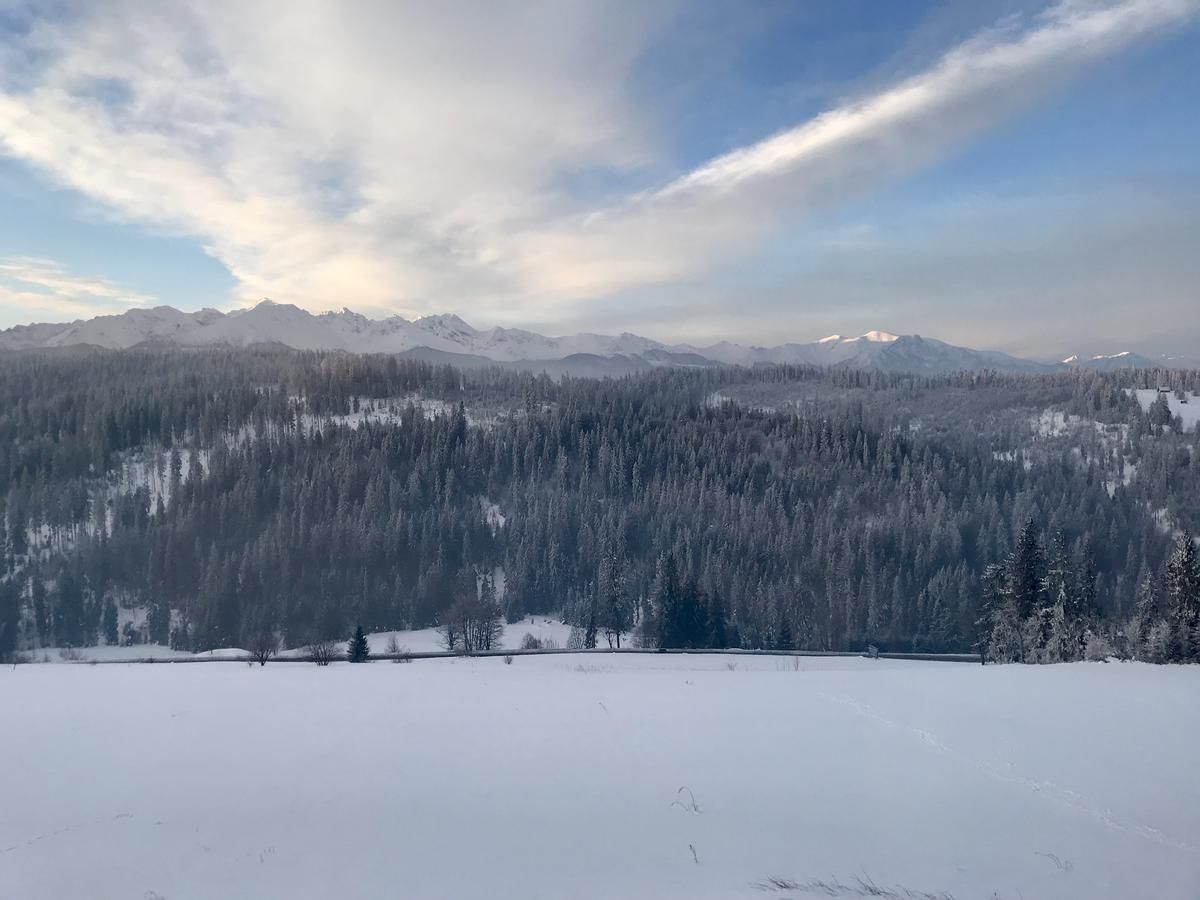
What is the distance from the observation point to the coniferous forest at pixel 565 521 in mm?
54531

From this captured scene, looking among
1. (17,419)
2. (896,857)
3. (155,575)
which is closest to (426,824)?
(896,857)

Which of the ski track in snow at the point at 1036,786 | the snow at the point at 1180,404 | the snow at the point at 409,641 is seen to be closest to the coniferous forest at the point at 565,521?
the snow at the point at 409,641

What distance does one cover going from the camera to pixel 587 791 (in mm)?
9734

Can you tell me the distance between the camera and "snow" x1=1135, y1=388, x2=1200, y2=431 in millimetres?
148700

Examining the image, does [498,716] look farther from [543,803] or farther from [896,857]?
[896,857]

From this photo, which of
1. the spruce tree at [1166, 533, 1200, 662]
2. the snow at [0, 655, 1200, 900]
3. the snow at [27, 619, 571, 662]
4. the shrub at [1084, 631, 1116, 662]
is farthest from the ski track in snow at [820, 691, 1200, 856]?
the snow at [27, 619, 571, 662]

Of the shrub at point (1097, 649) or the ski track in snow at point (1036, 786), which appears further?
the shrub at point (1097, 649)

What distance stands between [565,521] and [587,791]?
7982 centimetres

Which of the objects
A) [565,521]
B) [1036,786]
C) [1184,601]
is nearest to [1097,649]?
[1184,601]

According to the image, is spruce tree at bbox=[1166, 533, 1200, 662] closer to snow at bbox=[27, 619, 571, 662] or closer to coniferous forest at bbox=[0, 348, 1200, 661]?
coniferous forest at bbox=[0, 348, 1200, 661]

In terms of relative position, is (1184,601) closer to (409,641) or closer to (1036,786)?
(1036,786)

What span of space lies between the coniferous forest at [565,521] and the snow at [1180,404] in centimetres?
992

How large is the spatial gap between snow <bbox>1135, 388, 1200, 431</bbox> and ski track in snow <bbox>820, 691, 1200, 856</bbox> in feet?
561

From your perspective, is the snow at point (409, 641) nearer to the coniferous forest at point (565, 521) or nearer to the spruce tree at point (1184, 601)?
the coniferous forest at point (565, 521)
